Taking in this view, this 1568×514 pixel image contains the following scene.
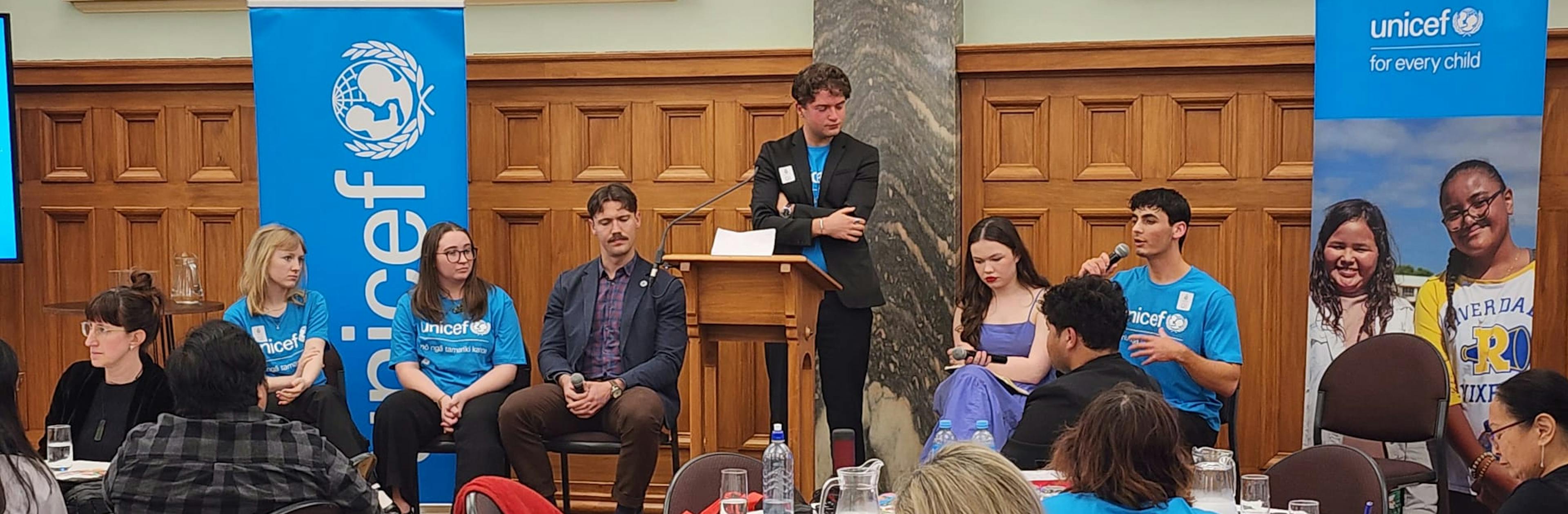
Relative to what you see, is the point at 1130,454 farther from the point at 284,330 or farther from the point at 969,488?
the point at 284,330

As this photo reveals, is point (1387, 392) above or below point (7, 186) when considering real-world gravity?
below

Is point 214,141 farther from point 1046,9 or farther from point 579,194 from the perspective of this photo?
point 1046,9

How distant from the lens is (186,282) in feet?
20.0

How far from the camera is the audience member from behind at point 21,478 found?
3.08 m

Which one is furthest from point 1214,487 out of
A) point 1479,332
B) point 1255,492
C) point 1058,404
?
point 1479,332

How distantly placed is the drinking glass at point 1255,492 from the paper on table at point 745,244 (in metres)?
1.67

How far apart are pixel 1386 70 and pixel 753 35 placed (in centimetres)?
249

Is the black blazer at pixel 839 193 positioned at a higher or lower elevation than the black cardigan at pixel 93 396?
higher

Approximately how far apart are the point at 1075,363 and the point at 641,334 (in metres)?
1.86

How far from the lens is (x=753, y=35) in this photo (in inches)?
237

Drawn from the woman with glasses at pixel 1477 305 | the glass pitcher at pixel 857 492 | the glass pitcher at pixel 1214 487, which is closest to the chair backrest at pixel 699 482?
the glass pitcher at pixel 857 492

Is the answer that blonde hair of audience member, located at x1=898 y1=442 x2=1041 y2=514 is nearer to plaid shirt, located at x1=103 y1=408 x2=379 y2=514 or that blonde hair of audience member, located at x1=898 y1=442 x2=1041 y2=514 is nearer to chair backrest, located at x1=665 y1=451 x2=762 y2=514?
chair backrest, located at x1=665 y1=451 x2=762 y2=514

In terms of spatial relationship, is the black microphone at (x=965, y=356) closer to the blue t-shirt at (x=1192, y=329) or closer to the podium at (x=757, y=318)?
the blue t-shirt at (x=1192, y=329)

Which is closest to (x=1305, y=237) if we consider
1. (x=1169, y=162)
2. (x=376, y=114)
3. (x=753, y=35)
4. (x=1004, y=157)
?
(x=1169, y=162)
